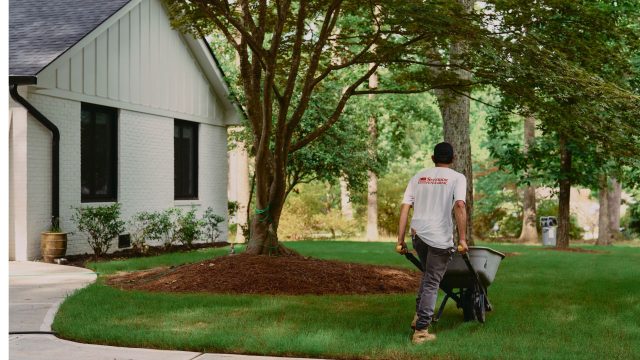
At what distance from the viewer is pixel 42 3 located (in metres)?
17.9

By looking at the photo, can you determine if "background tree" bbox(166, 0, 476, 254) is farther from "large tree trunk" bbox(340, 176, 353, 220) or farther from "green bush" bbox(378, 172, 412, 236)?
"large tree trunk" bbox(340, 176, 353, 220)

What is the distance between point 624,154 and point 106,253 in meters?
11.4

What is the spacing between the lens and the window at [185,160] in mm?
20344

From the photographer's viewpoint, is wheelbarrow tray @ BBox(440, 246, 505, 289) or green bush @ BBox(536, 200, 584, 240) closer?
wheelbarrow tray @ BBox(440, 246, 505, 289)

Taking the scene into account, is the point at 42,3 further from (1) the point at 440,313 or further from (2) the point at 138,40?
(1) the point at 440,313

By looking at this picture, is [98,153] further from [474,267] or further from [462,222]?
[462,222]

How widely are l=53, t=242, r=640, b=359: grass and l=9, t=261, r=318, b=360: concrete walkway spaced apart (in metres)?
0.21

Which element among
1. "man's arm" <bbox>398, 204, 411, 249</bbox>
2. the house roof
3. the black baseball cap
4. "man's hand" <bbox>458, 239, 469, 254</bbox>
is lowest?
"man's hand" <bbox>458, 239, 469, 254</bbox>

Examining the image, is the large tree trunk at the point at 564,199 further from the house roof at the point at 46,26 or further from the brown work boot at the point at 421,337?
the brown work boot at the point at 421,337

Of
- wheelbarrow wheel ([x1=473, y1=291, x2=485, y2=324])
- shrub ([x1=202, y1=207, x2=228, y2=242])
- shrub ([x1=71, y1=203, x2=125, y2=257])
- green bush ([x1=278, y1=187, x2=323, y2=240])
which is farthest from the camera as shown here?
green bush ([x1=278, y1=187, x2=323, y2=240])

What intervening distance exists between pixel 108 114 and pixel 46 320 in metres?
10.1

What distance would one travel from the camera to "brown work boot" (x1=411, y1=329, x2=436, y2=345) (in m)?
6.66

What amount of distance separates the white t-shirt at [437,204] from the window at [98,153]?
1097 cm

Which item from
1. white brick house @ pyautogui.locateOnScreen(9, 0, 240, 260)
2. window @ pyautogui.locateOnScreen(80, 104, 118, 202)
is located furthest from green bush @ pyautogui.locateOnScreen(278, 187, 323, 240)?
window @ pyautogui.locateOnScreen(80, 104, 118, 202)
